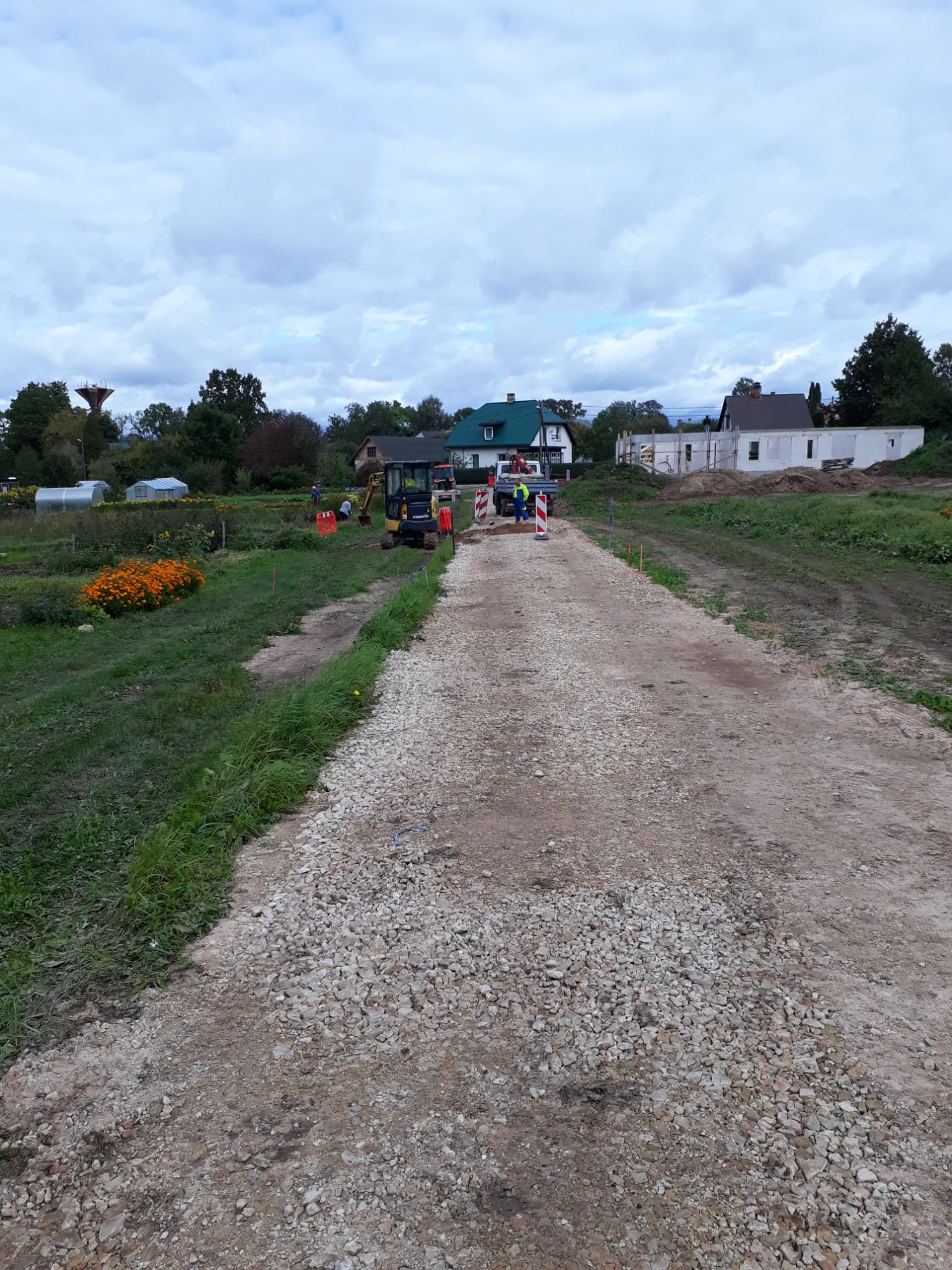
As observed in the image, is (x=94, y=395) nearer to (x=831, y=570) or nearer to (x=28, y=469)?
(x=28, y=469)

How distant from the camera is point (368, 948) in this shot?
4750 mm

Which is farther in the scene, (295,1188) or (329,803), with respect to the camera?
(329,803)

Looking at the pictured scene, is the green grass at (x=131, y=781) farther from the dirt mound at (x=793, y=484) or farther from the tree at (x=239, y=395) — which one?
the tree at (x=239, y=395)

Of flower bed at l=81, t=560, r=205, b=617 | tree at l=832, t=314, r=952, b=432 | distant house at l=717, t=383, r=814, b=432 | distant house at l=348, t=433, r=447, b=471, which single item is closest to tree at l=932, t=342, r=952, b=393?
tree at l=832, t=314, r=952, b=432

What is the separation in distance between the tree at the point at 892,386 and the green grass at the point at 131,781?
5300 cm

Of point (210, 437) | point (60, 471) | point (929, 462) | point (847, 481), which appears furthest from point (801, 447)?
point (60, 471)

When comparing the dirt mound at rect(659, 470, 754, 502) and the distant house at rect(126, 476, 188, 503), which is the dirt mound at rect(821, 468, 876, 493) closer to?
the dirt mound at rect(659, 470, 754, 502)

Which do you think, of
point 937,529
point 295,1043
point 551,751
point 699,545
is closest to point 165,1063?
point 295,1043

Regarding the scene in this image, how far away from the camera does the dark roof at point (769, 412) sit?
194 ft

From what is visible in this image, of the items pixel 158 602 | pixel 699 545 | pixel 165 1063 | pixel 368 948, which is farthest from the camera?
pixel 699 545

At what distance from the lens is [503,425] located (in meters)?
79.6

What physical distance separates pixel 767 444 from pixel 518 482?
90.8 feet

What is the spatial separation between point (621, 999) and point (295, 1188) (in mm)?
1702

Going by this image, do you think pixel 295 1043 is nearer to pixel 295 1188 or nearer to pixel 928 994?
pixel 295 1188
